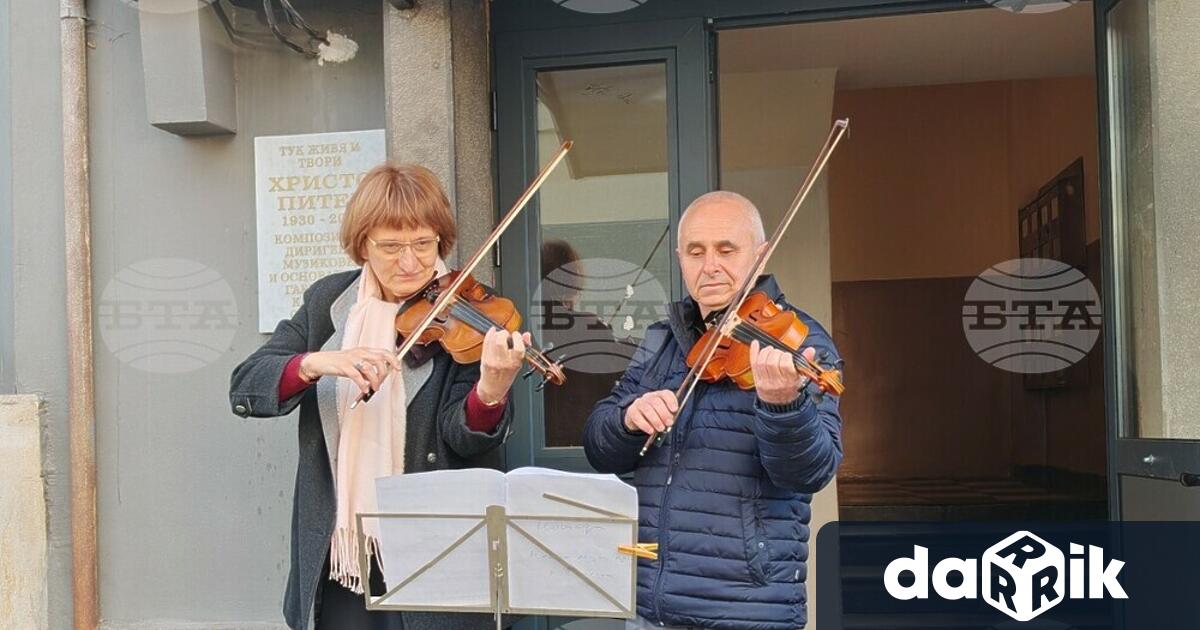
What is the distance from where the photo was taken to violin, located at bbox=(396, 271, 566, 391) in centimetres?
248

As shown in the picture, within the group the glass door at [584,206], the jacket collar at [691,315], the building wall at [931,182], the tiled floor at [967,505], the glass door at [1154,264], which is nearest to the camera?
the jacket collar at [691,315]

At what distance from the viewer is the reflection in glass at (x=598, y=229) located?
3482 mm

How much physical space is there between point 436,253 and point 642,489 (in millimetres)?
637

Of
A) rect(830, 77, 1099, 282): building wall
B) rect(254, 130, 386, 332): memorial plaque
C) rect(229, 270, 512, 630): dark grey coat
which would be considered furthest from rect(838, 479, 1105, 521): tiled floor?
rect(229, 270, 512, 630): dark grey coat

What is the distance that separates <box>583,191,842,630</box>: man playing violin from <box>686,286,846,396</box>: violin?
30mm

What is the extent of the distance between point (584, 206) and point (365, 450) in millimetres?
1276

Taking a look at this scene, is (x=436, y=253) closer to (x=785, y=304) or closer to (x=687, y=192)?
(x=785, y=304)

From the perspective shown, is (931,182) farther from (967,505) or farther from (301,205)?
(301,205)

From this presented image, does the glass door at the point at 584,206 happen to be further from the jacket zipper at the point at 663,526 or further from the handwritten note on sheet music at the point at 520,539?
the handwritten note on sheet music at the point at 520,539

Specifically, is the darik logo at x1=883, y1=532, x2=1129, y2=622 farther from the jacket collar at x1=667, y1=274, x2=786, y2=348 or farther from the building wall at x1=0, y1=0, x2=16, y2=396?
the building wall at x1=0, y1=0, x2=16, y2=396

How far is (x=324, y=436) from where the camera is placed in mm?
2531

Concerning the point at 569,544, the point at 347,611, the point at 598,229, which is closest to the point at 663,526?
the point at 569,544

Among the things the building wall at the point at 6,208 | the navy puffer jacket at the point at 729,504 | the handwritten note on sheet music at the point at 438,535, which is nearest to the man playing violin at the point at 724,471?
the navy puffer jacket at the point at 729,504

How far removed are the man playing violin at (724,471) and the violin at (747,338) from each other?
0.10 feet
